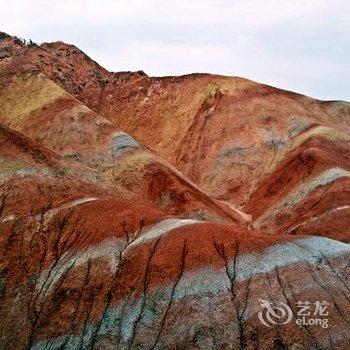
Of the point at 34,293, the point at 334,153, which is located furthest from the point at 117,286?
the point at 334,153

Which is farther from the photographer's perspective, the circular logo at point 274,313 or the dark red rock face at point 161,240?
the dark red rock face at point 161,240

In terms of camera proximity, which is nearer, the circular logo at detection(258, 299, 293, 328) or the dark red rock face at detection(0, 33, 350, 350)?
the circular logo at detection(258, 299, 293, 328)

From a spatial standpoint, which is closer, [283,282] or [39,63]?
[283,282]

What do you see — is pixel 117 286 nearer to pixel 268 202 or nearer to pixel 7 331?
pixel 7 331
